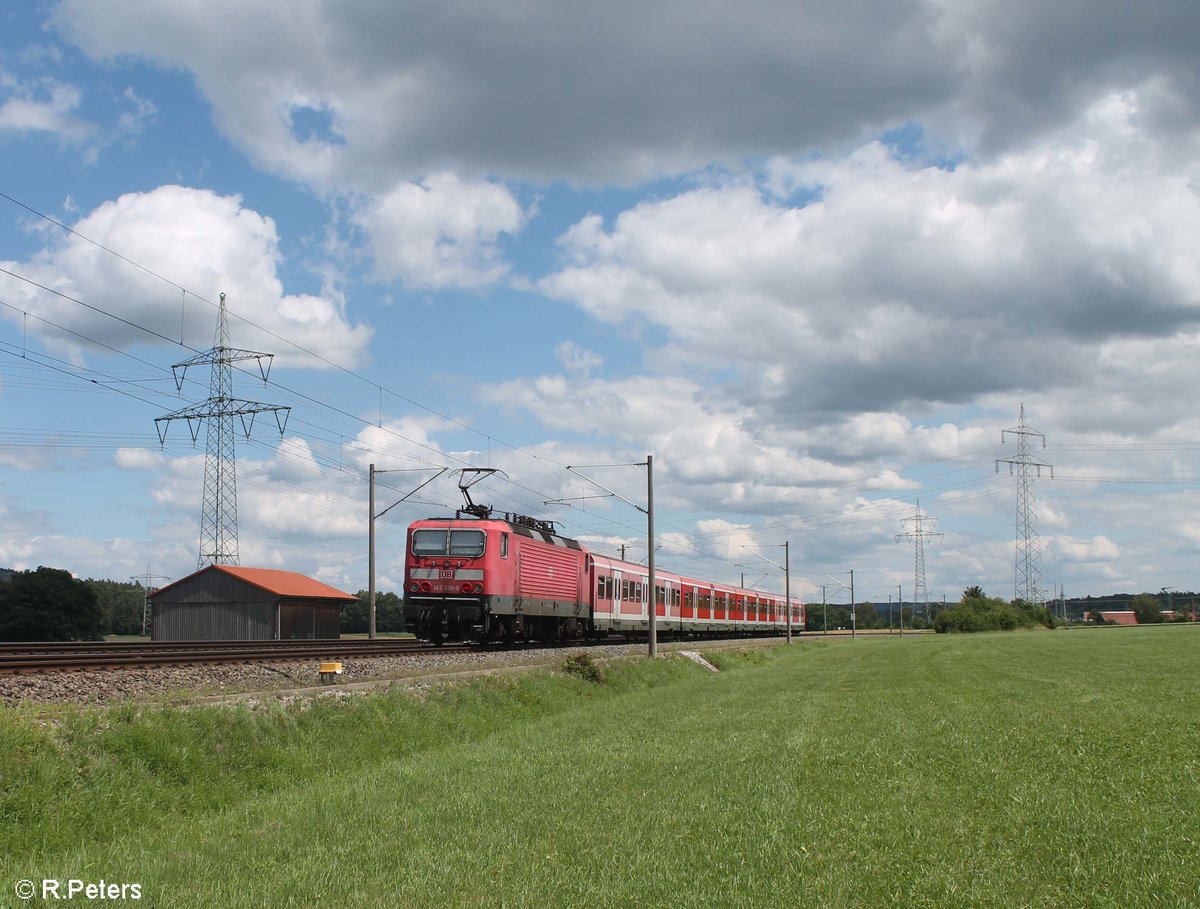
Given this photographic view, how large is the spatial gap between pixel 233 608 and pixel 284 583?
402 centimetres

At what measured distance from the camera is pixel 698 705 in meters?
22.6

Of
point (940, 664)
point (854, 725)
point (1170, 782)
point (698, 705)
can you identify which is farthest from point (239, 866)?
point (940, 664)

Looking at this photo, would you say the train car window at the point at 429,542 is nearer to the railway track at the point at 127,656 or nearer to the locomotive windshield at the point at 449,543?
the locomotive windshield at the point at 449,543

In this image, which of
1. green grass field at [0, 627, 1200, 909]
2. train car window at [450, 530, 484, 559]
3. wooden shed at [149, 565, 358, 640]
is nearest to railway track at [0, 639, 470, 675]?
train car window at [450, 530, 484, 559]

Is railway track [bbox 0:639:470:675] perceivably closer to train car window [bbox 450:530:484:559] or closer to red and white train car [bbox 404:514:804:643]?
red and white train car [bbox 404:514:804:643]

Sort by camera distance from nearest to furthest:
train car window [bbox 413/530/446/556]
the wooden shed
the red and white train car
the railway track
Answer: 1. the railway track
2. the red and white train car
3. train car window [bbox 413/530/446/556]
4. the wooden shed

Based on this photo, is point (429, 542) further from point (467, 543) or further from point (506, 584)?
point (506, 584)

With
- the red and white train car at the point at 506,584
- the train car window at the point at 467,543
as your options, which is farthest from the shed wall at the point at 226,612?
the train car window at the point at 467,543

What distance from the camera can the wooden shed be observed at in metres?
58.1

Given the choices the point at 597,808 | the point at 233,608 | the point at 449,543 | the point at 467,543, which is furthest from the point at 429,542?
the point at 233,608

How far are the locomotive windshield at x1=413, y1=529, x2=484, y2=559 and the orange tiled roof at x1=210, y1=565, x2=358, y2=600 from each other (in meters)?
26.4

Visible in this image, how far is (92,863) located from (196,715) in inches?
177

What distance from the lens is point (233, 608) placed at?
5866 centimetres

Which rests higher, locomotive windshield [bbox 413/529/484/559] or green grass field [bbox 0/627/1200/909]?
locomotive windshield [bbox 413/529/484/559]
